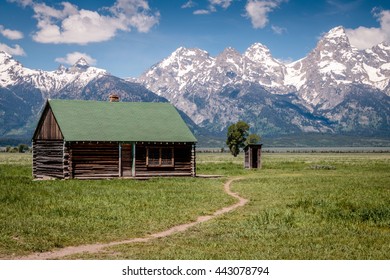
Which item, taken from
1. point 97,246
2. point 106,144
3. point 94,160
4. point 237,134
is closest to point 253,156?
point 106,144

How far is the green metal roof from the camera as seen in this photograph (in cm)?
4891

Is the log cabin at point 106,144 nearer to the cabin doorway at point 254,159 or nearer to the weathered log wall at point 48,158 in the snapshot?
the weathered log wall at point 48,158

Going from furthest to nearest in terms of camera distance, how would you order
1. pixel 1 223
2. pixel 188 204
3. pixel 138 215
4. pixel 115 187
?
1. pixel 115 187
2. pixel 188 204
3. pixel 138 215
4. pixel 1 223

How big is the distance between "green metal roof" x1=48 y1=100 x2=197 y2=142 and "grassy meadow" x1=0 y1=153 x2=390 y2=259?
1296cm

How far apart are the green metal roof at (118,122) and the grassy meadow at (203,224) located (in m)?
13.0

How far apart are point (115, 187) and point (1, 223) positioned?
17.4m

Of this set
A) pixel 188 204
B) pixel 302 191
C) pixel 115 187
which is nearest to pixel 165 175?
pixel 115 187

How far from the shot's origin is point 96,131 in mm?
49312

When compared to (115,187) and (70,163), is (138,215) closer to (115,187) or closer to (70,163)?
(115,187)

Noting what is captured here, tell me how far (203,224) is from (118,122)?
104 feet

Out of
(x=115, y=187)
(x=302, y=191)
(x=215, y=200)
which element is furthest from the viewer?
(x=115, y=187)

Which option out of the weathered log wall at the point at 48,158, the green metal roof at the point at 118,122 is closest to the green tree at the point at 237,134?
the green metal roof at the point at 118,122

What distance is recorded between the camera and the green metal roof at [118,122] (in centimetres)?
4891

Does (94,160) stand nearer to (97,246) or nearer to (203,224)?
(203,224)
